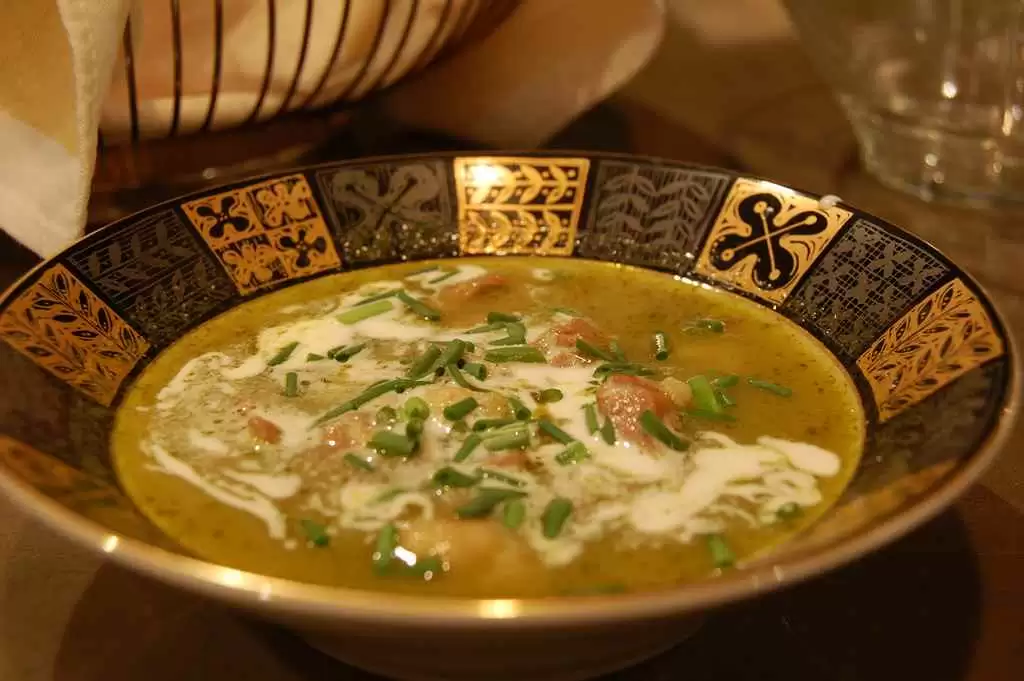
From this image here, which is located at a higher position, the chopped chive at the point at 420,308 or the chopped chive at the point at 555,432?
the chopped chive at the point at 555,432

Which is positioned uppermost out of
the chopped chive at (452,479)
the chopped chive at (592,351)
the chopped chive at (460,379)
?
the chopped chive at (592,351)

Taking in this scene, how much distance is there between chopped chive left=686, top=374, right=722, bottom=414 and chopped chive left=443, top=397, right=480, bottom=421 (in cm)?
29

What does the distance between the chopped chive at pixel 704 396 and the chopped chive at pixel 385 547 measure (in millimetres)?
439

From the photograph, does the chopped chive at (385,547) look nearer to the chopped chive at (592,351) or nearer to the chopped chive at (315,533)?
the chopped chive at (315,533)

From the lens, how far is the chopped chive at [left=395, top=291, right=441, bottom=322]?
147 centimetres

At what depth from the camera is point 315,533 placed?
3.27 ft

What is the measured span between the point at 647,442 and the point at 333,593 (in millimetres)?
476

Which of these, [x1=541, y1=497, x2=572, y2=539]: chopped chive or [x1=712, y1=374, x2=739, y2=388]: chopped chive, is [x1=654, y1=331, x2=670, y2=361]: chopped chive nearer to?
[x1=712, y1=374, x2=739, y2=388]: chopped chive

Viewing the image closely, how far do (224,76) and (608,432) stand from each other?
1.12m

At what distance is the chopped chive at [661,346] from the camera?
1375mm

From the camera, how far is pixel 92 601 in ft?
3.65

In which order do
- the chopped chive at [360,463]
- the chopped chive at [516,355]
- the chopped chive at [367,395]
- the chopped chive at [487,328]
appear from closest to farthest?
the chopped chive at [360,463], the chopped chive at [367,395], the chopped chive at [516,355], the chopped chive at [487,328]

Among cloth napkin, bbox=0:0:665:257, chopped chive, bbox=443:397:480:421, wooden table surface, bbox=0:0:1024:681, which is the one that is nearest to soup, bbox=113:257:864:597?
chopped chive, bbox=443:397:480:421

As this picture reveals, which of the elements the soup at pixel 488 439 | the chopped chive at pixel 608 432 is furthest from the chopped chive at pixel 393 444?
the chopped chive at pixel 608 432
